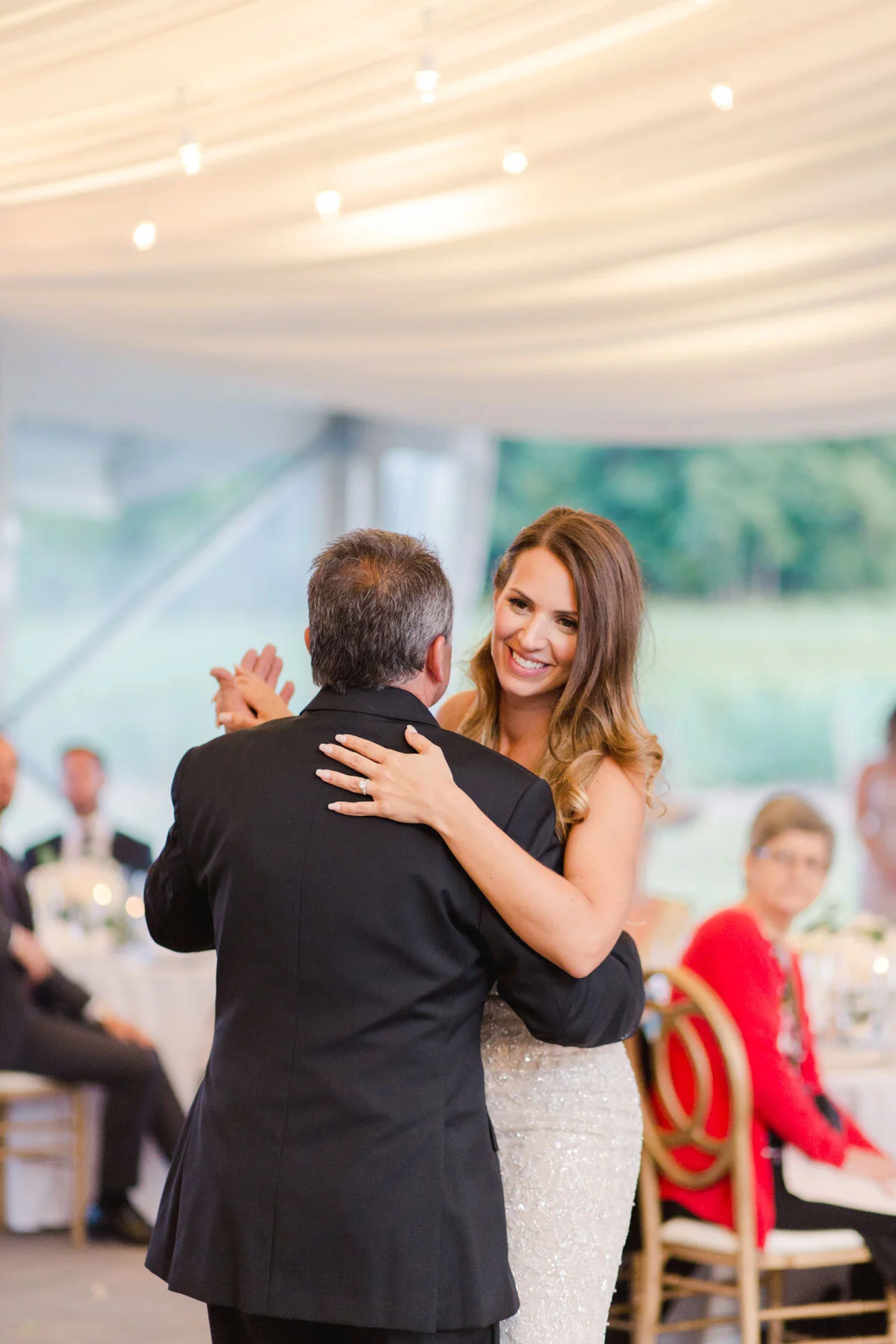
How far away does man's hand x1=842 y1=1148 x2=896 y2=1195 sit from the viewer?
3088 millimetres

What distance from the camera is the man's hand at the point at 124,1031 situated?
182 inches

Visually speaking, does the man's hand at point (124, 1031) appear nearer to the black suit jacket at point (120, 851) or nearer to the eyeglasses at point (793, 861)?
the black suit jacket at point (120, 851)

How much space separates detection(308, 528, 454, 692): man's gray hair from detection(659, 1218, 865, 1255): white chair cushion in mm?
1796

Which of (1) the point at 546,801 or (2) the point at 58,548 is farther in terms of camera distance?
(2) the point at 58,548

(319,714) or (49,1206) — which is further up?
(319,714)

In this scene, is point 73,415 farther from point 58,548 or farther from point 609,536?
point 609,536

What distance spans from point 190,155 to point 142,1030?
2.65 m

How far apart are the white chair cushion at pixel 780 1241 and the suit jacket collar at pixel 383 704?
1.74m

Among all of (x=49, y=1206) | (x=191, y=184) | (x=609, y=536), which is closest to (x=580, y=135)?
(x=191, y=184)

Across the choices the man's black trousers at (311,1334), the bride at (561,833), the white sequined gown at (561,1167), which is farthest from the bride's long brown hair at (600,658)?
the man's black trousers at (311,1334)

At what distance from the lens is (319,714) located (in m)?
1.69

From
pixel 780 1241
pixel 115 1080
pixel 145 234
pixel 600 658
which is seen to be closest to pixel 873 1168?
pixel 780 1241

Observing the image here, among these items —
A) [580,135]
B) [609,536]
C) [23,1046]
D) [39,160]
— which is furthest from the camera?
[23,1046]

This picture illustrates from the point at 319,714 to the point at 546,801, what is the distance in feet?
0.90
